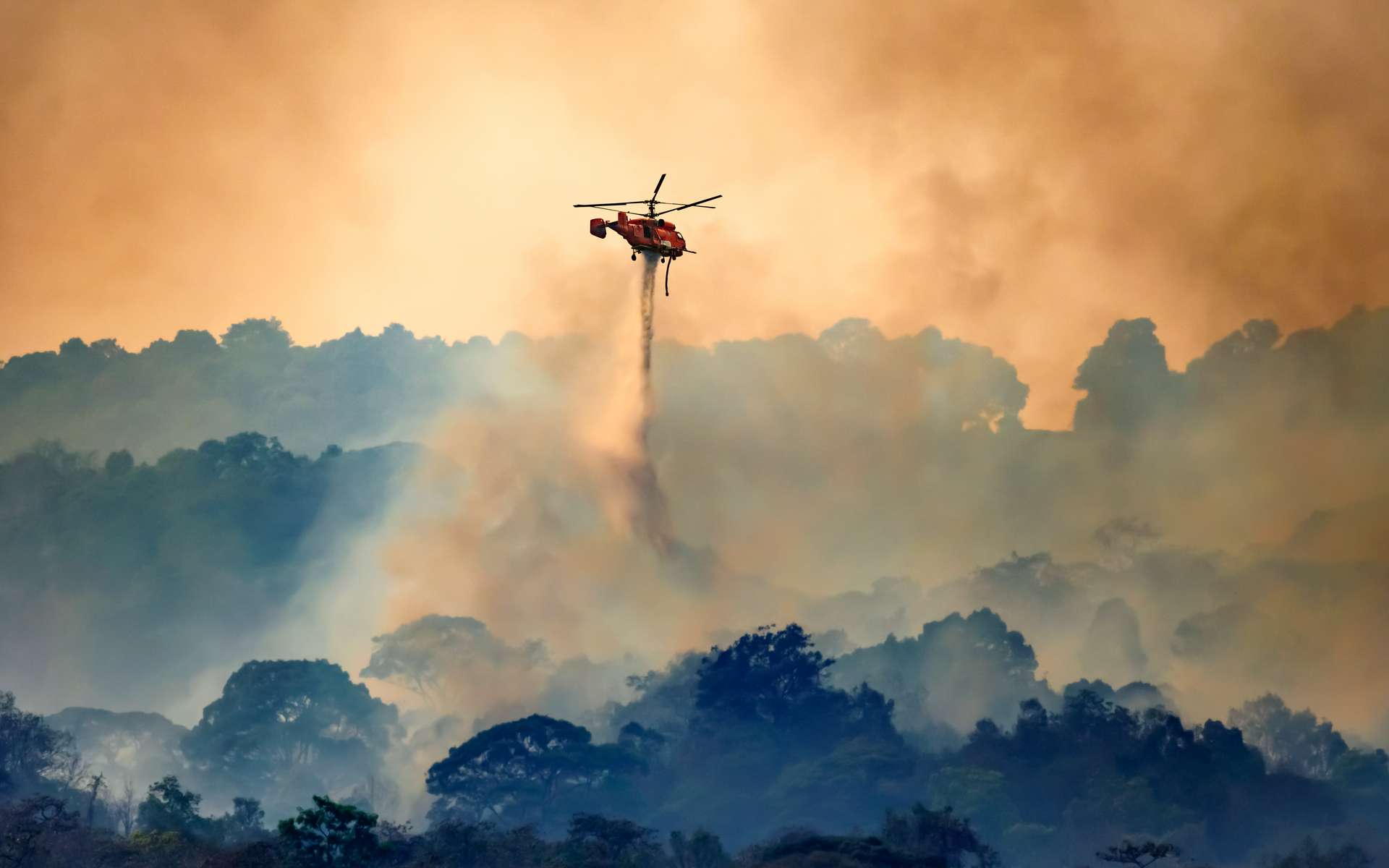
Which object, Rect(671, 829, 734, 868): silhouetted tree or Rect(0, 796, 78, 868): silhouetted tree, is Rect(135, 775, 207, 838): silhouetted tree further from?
Rect(671, 829, 734, 868): silhouetted tree

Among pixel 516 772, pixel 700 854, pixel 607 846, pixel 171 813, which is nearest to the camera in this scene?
pixel 607 846

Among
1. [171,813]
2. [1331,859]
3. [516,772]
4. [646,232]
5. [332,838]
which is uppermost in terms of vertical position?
[646,232]

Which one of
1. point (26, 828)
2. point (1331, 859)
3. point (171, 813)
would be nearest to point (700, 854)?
point (171, 813)

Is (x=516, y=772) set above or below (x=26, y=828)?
above

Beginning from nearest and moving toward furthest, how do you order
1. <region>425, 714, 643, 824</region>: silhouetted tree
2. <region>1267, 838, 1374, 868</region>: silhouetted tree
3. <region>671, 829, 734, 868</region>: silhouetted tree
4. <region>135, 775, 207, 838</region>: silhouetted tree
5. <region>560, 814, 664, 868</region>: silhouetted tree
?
<region>560, 814, 664, 868</region>: silhouetted tree < <region>671, 829, 734, 868</region>: silhouetted tree < <region>135, 775, 207, 838</region>: silhouetted tree < <region>1267, 838, 1374, 868</region>: silhouetted tree < <region>425, 714, 643, 824</region>: silhouetted tree

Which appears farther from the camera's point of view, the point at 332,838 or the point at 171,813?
the point at 171,813

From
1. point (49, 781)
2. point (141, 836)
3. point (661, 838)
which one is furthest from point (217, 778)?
point (141, 836)

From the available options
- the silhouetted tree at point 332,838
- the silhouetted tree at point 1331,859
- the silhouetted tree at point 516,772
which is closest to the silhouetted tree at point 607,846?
the silhouetted tree at point 332,838

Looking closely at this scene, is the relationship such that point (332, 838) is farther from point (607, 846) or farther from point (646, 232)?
point (646, 232)

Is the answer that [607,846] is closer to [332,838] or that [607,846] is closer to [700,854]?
[700,854]

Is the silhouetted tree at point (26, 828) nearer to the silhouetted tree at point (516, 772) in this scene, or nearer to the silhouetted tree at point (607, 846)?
the silhouetted tree at point (607, 846)

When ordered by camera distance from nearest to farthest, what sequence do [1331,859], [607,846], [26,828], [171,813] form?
[26,828]
[607,846]
[171,813]
[1331,859]

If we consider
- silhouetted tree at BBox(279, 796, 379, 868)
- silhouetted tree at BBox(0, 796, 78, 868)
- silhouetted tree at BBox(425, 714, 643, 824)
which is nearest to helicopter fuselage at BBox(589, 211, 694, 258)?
silhouetted tree at BBox(279, 796, 379, 868)
